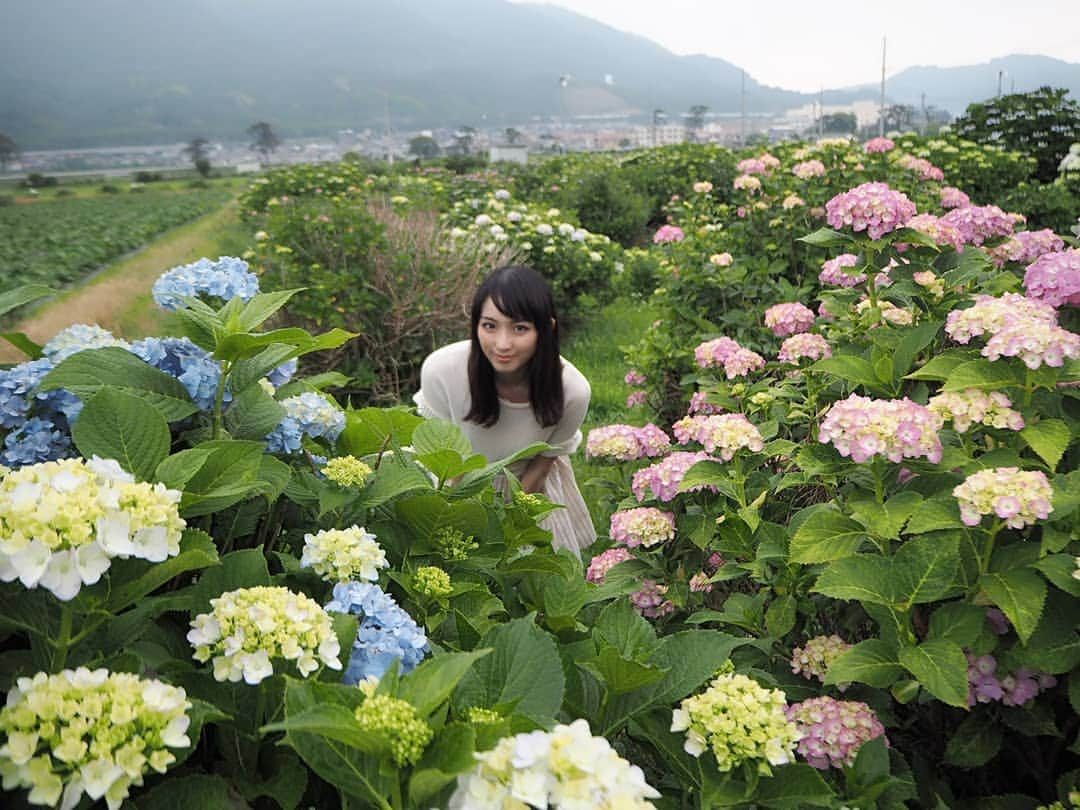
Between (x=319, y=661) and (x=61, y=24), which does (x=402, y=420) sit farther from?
(x=61, y=24)

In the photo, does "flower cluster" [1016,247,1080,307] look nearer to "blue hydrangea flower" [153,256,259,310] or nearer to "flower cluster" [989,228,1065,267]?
"flower cluster" [989,228,1065,267]

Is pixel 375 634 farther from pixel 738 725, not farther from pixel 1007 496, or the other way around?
pixel 1007 496

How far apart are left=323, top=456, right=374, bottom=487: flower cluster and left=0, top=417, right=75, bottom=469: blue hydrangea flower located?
0.28 m

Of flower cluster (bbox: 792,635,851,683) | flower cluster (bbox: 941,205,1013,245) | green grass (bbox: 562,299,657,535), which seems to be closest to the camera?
flower cluster (bbox: 792,635,851,683)

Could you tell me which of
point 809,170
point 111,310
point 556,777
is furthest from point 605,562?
point 111,310

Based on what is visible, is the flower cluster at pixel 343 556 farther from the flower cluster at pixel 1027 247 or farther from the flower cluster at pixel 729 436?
the flower cluster at pixel 1027 247

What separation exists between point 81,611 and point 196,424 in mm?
377

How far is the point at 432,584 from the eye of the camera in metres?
0.90

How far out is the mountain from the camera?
5828 cm

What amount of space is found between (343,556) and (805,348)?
1.34m

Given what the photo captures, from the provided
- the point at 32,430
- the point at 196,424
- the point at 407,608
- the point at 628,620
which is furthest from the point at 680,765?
the point at 32,430

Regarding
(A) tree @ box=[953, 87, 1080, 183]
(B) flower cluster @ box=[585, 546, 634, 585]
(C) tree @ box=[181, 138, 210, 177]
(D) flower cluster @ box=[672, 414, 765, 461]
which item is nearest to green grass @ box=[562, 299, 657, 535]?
(B) flower cluster @ box=[585, 546, 634, 585]

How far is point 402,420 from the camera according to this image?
3.88ft

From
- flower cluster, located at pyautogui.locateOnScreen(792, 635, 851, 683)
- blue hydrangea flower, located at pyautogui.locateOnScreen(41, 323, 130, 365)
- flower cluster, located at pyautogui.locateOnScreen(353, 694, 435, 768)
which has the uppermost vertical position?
blue hydrangea flower, located at pyautogui.locateOnScreen(41, 323, 130, 365)
